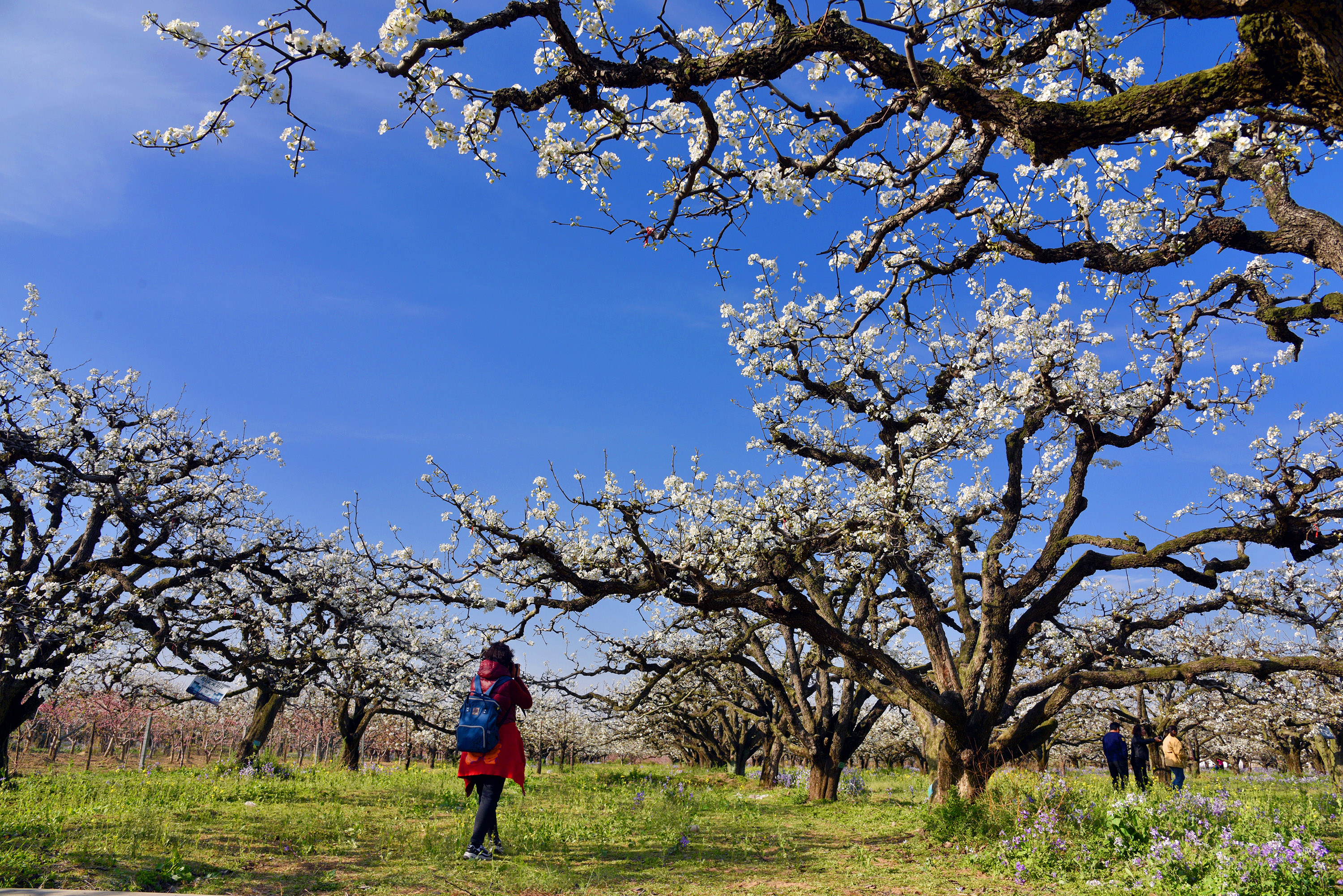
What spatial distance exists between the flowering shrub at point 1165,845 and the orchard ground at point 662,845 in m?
0.02

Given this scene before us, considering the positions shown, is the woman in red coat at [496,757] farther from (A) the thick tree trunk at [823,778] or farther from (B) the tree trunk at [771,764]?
(B) the tree trunk at [771,764]

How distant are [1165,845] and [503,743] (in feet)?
20.3

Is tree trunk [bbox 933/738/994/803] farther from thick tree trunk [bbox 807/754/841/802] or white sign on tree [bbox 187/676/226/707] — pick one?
white sign on tree [bbox 187/676/226/707]

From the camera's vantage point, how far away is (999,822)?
7949 mm

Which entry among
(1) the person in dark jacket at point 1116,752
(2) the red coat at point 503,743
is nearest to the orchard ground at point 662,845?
(2) the red coat at point 503,743

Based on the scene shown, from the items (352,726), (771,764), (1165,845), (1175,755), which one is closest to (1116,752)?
(1175,755)

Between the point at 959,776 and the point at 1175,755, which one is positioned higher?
the point at 959,776

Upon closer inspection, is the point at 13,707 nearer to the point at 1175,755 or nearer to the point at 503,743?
the point at 503,743

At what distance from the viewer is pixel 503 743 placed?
6.96 metres

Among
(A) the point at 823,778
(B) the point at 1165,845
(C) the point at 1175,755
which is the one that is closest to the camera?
(B) the point at 1165,845

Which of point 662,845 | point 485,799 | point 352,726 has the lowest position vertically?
point 352,726

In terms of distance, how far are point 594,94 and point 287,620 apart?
15569 millimetres

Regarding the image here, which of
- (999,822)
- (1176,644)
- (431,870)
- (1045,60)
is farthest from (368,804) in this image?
(1176,644)

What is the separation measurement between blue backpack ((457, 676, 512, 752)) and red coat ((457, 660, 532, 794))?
0.05 m
